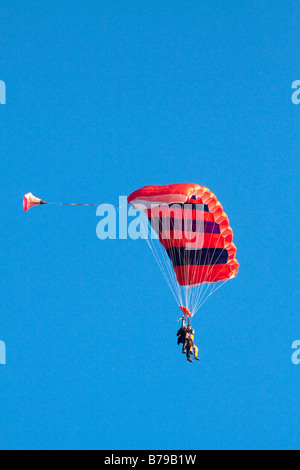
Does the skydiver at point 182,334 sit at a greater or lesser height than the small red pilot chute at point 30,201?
lesser

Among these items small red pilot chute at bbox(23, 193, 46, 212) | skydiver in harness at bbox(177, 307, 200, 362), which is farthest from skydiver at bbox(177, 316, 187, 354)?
small red pilot chute at bbox(23, 193, 46, 212)

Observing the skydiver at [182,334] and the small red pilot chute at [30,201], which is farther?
the skydiver at [182,334]

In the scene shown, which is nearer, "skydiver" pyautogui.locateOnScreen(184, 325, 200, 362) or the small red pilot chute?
the small red pilot chute

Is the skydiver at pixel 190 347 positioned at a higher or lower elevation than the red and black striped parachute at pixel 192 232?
lower

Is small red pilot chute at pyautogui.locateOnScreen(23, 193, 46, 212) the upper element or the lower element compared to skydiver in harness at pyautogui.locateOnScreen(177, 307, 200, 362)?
upper

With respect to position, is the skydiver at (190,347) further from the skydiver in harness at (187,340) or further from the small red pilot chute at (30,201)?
the small red pilot chute at (30,201)

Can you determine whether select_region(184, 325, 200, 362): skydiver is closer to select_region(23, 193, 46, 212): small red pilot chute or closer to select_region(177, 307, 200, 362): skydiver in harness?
select_region(177, 307, 200, 362): skydiver in harness

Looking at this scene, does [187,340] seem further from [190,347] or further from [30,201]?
[30,201]

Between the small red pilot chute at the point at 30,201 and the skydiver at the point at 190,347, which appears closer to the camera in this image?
the small red pilot chute at the point at 30,201

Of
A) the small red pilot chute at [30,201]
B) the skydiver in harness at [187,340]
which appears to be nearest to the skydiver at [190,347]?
the skydiver in harness at [187,340]

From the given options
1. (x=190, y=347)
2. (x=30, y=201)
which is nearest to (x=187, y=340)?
(x=190, y=347)

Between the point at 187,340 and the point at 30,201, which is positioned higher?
the point at 30,201

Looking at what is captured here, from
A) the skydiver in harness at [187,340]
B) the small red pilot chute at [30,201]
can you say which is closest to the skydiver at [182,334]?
the skydiver in harness at [187,340]
